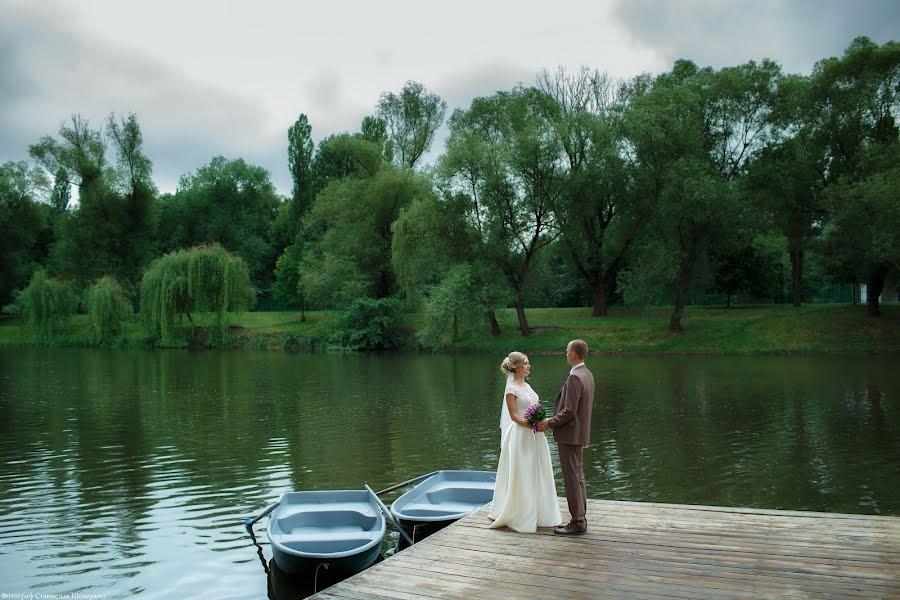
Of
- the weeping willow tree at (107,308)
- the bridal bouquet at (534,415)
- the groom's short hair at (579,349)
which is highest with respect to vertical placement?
the weeping willow tree at (107,308)

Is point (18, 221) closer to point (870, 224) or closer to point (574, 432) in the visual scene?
point (870, 224)

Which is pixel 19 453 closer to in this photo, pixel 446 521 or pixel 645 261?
pixel 446 521

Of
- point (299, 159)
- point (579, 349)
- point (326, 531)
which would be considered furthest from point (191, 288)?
point (579, 349)

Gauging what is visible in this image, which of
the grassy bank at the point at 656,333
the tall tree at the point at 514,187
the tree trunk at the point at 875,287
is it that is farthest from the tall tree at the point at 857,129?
the tall tree at the point at 514,187

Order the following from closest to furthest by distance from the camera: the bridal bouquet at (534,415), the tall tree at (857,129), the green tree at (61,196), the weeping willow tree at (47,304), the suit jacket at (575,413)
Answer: the suit jacket at (575,413) < the bridal bouquet at (534,415) < the tall tree at (857,129) < the weeping willow tree at (47,304) < the green tree at (61,196)

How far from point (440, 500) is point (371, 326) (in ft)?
136

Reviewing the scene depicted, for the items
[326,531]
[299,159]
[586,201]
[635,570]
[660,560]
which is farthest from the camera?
[299,159]

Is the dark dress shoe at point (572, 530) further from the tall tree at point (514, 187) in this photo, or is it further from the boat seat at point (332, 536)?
the tall tree at point (514, 187)

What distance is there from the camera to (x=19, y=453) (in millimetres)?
16047

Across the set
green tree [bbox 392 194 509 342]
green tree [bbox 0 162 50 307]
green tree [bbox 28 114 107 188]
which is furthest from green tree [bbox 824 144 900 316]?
green tree [bbox 0 162 50 307]

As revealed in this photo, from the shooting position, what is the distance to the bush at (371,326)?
170 ft

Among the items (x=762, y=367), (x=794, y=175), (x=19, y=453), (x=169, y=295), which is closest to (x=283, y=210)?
(x=169, y=295)

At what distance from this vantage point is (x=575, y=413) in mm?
Answer: 8141

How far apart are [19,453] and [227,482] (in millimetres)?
6052
